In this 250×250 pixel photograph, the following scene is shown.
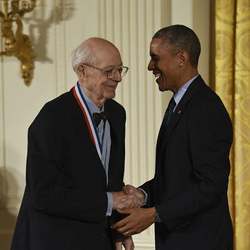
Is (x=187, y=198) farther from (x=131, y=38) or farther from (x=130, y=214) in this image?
(x=131, y=38)

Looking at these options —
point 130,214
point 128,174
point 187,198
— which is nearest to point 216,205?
point 187,198

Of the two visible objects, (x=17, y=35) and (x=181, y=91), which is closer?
(x=181, y=91)

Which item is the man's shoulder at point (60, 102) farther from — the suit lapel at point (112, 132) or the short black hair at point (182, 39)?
the short black hair at point (182, 39)

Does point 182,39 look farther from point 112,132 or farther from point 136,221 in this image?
point 136,221

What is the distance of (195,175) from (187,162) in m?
0.05

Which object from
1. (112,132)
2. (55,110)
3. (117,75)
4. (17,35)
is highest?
(17,35)

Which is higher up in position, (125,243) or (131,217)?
(131,217)

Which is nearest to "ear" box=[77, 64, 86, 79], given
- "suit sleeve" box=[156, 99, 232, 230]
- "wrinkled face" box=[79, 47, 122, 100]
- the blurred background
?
"wrinkled face" box=[79, 47, 122, 100]

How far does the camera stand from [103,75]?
2.00 metres

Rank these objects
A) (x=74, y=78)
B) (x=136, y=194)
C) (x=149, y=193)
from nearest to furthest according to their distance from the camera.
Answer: (x=136, y=194), (x=149, y=193), (x=74, y=78)

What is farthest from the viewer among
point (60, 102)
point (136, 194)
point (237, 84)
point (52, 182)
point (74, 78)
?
point (74, 78)

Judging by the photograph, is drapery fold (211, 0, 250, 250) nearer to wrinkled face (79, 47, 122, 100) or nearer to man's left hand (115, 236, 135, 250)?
man's left hand (115, 236, 135, 250)

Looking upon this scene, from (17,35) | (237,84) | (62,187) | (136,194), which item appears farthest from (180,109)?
(17,35)

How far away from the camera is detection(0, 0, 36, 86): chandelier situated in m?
3.30
